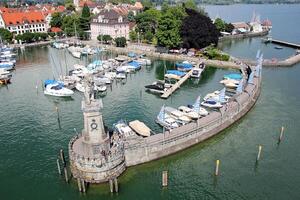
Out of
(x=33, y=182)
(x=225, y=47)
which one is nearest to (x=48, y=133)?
(x=33, y=182)

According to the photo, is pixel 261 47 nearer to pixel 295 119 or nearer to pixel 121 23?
pixel 121 23

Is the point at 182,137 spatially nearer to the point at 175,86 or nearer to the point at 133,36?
the point at 175,86

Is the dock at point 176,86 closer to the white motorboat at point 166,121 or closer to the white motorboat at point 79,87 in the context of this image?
the white motorboat at point 166,121

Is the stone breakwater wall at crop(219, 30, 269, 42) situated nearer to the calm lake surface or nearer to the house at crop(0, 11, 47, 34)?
the calm lake surface

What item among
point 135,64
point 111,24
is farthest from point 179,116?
point 111,24

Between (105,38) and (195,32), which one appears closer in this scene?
(195,32)

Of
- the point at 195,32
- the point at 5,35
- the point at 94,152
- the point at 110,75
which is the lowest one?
the point at 94,152

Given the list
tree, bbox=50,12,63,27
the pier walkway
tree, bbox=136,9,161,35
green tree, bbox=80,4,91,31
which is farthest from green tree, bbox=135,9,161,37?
the pier walkway

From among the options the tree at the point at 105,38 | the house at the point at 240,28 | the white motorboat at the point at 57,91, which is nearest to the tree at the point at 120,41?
the tree at the point at 105,38
